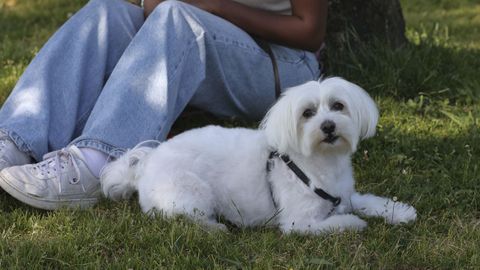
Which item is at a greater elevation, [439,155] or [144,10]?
[144,10]

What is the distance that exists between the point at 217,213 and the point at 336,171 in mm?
563

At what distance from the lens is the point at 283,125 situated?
A: 2939 mm

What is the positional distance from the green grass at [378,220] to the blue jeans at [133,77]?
0.33 m

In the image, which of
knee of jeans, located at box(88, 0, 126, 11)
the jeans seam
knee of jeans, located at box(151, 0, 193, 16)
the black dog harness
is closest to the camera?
the black dog harness

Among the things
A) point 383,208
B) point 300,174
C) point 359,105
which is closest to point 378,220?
point 383,208

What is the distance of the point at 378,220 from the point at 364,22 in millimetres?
2327

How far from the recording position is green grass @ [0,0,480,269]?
8.80ft

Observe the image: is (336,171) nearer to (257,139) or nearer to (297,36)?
(257,139)

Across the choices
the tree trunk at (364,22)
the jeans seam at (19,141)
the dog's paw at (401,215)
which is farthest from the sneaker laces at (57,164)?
the tree trunk at (364,22)

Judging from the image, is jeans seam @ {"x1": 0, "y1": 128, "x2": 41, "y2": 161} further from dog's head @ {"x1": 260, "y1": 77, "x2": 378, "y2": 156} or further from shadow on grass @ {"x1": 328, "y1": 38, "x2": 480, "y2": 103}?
shadow on grass @ {"x1": 328, "y1": 38, "x2": 480, "y2": 103}

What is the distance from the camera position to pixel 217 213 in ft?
10.6

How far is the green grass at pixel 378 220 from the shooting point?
2.68 metres

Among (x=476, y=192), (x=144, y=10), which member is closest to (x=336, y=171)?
(x=476, y=192)

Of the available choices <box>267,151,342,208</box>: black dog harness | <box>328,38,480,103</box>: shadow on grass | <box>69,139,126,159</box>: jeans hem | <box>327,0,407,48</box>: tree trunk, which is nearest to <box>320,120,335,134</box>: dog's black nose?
<box>267,151,342,208</box>: black dog harness
